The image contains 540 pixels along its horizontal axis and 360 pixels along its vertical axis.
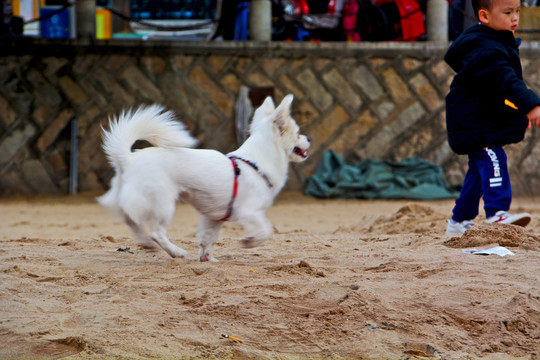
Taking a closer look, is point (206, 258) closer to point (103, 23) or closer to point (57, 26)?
point (57, 26)

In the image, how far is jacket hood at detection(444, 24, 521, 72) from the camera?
4.64 meters

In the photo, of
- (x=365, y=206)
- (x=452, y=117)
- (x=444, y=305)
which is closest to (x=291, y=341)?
(x=444, y=305)

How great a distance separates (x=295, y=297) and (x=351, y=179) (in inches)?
254

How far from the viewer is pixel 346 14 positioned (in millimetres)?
10305

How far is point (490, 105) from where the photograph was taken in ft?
15.3

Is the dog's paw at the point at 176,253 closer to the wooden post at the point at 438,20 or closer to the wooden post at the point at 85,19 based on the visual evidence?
the wooden post at the point at 85,19

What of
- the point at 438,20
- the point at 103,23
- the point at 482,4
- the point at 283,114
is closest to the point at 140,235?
the point at 283,114

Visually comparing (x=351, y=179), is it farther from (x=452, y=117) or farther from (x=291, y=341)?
(x=291, y=341)

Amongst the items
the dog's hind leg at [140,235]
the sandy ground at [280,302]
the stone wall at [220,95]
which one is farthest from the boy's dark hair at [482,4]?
the stone wall at [220,95]

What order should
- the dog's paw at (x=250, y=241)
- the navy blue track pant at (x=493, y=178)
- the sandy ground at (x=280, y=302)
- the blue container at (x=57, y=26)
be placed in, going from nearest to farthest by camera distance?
the sandy ground at (x=280, y=302), the dog's paw at (x=250, y=241), the navy blue track pant at (x=493, y=178), the blue container at (x=57, y=26)

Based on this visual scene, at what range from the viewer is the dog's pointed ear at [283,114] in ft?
13.7

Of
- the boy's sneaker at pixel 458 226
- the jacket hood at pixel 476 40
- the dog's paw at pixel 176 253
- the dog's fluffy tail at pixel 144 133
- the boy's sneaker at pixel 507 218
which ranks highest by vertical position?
the jacket hood at pixel 476 40

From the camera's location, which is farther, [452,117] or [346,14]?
[346,14]

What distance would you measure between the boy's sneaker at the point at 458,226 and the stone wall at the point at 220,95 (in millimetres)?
4838
